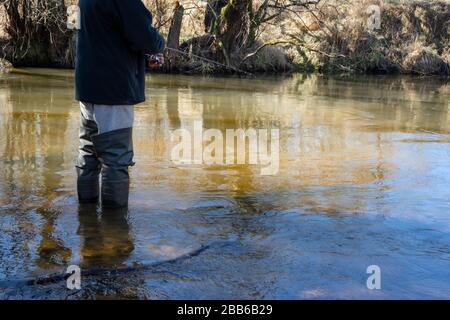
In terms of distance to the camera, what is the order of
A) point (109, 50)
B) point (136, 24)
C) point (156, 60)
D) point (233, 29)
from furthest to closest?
1. point (233, 29)
2. point (156, 60)
3. point (109, 50)
4. point (136, 24)

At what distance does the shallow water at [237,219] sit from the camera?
327cm

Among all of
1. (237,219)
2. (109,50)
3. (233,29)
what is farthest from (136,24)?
(233,29)

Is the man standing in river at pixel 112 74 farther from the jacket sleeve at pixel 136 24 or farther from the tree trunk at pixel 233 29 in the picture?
the tree trunk at pixel 233 29

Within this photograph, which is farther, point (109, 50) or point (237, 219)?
point (237, 219)

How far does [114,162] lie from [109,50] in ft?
2.61

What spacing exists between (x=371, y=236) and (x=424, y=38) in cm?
2297

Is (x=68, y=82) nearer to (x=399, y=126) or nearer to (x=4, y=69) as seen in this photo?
(x=4, y=69)

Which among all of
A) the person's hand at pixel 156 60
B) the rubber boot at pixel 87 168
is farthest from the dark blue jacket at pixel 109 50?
the rubber boot at pixel 87 168

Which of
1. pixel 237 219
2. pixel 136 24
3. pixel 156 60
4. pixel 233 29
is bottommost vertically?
pixel 237 219

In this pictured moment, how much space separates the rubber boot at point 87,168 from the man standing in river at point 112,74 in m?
0.02

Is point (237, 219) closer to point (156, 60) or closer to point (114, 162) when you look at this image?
point (114, 162)

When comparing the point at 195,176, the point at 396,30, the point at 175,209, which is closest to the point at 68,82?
the point at 195,176

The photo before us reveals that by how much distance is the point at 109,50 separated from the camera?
4055mm

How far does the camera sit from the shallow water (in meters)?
3.27
